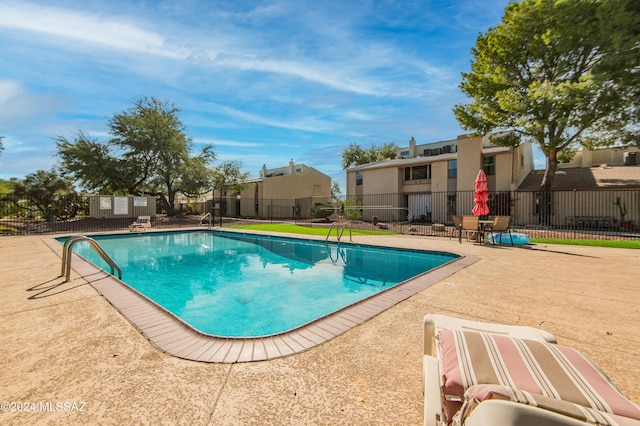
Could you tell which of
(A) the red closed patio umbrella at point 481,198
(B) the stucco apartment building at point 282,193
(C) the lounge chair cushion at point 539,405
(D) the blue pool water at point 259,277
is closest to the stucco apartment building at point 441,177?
(A) the red closed patio umbrella at point 481,198

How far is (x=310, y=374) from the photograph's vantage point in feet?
7.14

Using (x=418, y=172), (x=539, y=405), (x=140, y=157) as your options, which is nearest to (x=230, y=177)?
(x=140, y=157)

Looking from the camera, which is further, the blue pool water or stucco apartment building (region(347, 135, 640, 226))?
stucco apartment building (region(347, 135, 640, 226))

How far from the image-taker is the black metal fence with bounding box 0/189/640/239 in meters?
15.2

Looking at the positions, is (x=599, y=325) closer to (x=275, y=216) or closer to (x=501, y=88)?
(x=501, y=88)

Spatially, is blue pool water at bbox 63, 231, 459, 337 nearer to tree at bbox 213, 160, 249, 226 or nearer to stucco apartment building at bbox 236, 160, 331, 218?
tree at bbox 213, 160, 249, 226

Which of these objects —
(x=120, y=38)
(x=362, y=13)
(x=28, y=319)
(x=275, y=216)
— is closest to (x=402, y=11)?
(x=362, y=13)

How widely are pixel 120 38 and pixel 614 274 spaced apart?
1385 centimetres


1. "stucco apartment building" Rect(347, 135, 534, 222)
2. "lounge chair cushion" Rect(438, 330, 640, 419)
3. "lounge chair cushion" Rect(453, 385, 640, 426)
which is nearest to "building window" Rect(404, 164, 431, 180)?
"stucco apartment building" Rect(347, 135, 534, 222)

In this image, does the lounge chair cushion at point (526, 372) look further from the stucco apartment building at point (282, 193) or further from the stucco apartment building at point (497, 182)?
the stucco apartment building at point (282, 193)

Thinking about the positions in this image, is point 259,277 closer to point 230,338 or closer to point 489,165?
point 230,338

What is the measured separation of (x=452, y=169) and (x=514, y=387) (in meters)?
22.2

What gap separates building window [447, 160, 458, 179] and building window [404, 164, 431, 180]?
1600 millimetres

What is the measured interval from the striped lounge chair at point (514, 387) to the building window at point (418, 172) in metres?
22.5
